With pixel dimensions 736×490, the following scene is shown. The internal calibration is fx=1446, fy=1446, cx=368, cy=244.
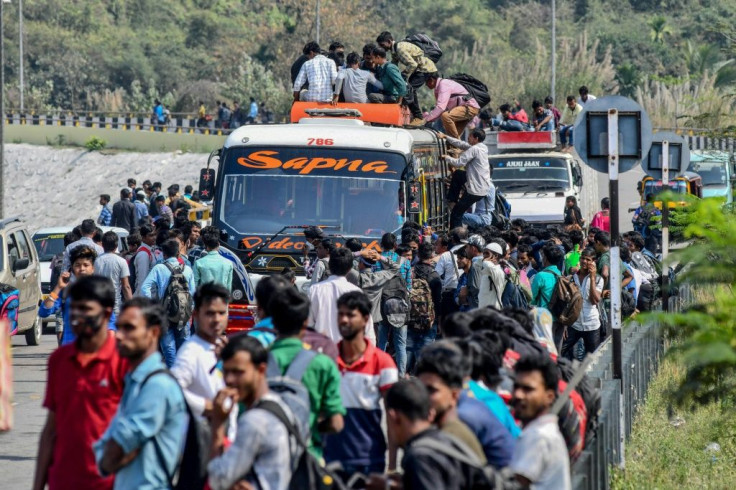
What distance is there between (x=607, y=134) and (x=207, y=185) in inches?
283

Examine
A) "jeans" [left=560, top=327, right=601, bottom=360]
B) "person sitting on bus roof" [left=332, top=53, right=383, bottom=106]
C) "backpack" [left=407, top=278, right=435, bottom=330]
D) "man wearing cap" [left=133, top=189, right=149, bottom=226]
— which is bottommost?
"jeans" [left=560, top=327, right=601, bottom=360]

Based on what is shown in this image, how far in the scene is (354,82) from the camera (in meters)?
19.8

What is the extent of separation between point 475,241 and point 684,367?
741 cm

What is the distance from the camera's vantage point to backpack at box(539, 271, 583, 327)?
1380 centimetres

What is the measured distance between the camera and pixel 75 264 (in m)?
11.3

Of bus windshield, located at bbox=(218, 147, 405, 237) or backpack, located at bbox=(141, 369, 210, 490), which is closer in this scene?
backpack, located at bbox=(141, 369, 210, 490)

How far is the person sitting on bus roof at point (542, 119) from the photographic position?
31062 mm

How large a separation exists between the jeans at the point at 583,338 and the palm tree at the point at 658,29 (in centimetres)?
7222

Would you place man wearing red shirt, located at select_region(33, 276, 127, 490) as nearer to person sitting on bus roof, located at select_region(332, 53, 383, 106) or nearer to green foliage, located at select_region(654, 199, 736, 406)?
green foliage, located at select_region(654, 199, 736, 406)

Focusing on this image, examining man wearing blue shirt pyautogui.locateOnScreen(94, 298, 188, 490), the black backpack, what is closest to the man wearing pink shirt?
the black backpack

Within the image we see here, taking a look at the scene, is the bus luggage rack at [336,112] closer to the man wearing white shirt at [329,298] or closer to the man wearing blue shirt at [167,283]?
the man wearing blue shirt at [167,283]

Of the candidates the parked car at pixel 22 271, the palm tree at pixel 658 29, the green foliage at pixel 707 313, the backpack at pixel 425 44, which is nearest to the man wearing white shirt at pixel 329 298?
the green foliage at pixel 707 313

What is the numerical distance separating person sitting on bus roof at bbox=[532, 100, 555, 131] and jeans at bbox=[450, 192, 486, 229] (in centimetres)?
1064

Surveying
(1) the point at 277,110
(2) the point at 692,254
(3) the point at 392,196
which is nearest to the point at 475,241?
(3) the point at 392,196
